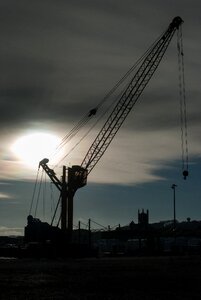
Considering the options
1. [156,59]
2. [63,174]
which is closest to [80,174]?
[63,174]

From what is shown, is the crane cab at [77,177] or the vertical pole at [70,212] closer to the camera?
the vertical pole at [70,212]

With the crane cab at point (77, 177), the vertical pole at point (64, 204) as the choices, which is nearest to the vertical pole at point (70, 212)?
the vertical pole at point (64, 204)

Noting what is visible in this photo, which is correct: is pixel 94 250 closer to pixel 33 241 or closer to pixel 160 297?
pixel 33 241

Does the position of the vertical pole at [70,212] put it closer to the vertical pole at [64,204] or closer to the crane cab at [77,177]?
the vertical pole at [64,204]

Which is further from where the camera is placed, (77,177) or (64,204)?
(64,204)

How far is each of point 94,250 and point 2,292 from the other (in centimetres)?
13668

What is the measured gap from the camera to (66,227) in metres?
176

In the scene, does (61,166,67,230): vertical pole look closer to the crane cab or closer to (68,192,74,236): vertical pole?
(68,192,74,236): vertical pole

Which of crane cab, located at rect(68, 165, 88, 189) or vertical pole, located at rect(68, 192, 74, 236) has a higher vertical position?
crane cab, located at rect(68, 165, 88, 189)

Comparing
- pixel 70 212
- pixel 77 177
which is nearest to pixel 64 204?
pixel 70 212

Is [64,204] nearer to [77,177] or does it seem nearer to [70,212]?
[70,212]

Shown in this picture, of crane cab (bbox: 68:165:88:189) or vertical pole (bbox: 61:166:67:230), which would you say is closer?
vertical pole (bbox: 61:166:67:230)

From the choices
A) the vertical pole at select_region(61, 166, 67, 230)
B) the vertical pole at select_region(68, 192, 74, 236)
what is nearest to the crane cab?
the vertical pole at select_region(61, 166, 67, 230)

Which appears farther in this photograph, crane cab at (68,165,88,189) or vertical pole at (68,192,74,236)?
crane cab at (68,165,88,189)
